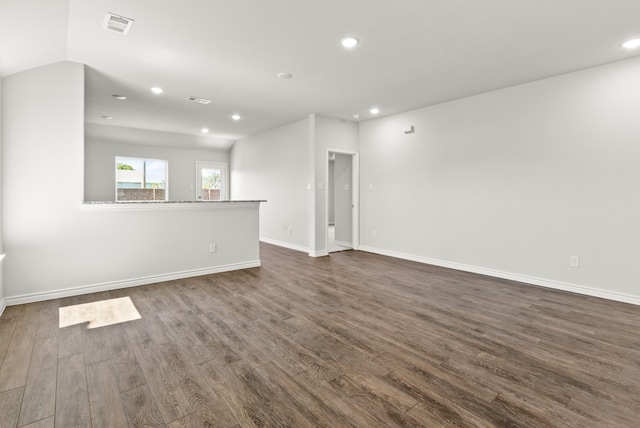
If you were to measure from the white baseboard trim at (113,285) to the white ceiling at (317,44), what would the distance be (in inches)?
90.7

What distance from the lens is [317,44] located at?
3.12m

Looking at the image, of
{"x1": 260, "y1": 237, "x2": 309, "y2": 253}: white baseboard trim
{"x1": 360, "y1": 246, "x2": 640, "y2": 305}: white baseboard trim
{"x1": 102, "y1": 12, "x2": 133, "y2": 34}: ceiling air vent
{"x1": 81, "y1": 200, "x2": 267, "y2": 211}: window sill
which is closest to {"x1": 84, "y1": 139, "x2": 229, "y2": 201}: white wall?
{"x1": 260, "y1": 237, "x2": 309, "y2": 253}: white baseboard trim

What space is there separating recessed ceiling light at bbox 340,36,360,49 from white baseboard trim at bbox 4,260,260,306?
340cm

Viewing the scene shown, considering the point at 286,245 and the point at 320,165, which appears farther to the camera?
the point at 286,245

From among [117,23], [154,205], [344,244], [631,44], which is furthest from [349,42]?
Answer: [344,244]

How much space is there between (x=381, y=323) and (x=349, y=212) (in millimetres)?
4118

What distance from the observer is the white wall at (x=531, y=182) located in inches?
139

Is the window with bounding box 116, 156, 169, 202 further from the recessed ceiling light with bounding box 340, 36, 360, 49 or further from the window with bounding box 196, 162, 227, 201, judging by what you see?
the recessed ceiling light with bounding box 340, 36, 360, 49

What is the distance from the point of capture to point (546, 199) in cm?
405

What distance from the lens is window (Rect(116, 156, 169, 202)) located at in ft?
26.2

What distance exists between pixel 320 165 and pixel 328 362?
4.18m

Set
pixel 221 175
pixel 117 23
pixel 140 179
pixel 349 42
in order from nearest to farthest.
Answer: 1. pixel 117 23
2. pixel 349 42
3. pixel 140 179
4. pixel 221 175

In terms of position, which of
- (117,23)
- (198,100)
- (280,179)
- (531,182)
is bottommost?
(531,182)

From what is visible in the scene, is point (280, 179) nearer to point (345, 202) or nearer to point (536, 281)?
point (345, 202)
